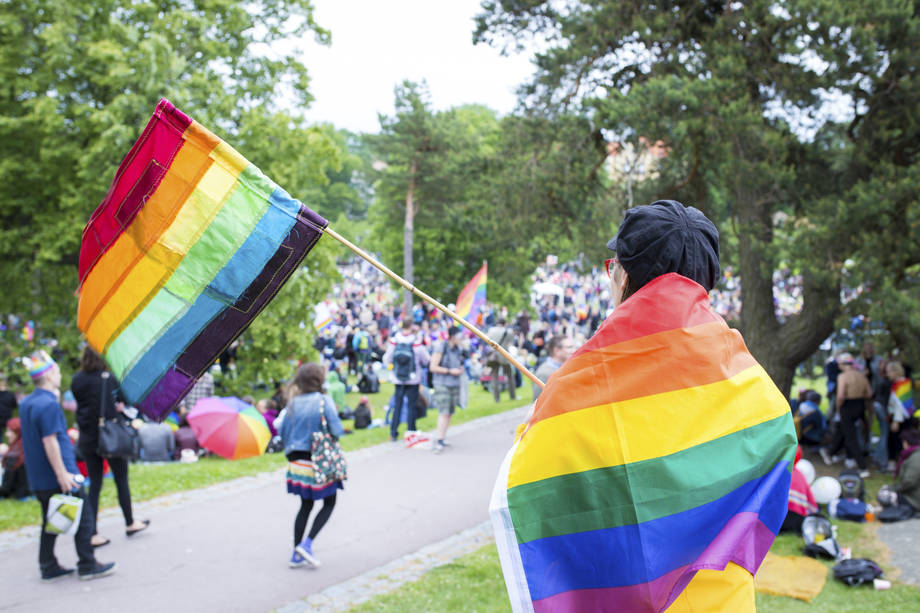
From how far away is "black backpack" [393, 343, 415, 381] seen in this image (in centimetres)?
1148

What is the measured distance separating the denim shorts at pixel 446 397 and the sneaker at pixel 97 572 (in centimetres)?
586

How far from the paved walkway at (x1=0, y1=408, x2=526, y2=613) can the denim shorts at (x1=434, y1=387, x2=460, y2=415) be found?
1226mm

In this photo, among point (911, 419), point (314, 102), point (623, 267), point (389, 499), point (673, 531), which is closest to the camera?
point (673, 531)

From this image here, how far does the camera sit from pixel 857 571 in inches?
250

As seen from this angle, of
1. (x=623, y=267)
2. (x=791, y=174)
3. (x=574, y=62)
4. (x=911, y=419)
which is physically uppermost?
(x=574, y=62)

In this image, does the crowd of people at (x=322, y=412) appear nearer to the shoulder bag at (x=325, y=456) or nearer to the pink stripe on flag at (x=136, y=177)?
the shoulder bag at (x=325, y=456)

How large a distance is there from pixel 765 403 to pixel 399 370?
31.1ft

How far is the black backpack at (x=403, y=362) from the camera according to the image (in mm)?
11477

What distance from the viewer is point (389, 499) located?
8.75 meters

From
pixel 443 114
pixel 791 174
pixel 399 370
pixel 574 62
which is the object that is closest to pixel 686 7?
pixel 574 62

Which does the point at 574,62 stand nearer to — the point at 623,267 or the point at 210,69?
the point at 210,69

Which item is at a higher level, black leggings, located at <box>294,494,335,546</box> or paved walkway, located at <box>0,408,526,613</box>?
black leggings, located at <box>294,494,335,546</box>

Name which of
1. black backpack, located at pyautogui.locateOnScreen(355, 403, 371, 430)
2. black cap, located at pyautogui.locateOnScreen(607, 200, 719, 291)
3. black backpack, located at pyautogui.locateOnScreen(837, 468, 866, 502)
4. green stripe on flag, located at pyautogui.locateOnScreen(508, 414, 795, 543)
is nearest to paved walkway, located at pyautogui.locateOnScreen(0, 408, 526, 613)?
black backpack, located at pyautogui.locateOnScreen(355, 403, 371, 430)

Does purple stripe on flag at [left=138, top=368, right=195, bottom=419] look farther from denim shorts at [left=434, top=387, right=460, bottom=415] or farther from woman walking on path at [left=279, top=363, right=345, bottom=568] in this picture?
denim shorts at [left=434, top=387, right=460, bottom=415]
